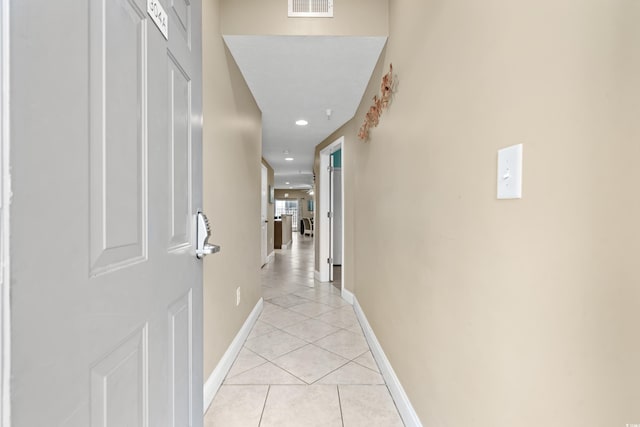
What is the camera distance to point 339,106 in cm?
290

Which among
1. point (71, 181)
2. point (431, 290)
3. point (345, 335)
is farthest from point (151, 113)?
point (345, 335)

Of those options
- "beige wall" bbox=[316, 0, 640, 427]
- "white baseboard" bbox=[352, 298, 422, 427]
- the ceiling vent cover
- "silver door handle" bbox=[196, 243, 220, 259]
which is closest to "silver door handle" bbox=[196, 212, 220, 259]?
"silver door handle" bbox=[196, 243, 220, 259]

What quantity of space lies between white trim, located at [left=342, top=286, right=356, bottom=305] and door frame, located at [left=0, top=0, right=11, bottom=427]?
3010 millimetres

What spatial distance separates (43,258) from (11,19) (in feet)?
0.96

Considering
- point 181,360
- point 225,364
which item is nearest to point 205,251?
point 181,360

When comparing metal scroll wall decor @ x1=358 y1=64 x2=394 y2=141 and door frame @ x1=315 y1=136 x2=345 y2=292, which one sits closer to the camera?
metal scroll wall decor @ x1=358 y1=64 x2=394 y2=141

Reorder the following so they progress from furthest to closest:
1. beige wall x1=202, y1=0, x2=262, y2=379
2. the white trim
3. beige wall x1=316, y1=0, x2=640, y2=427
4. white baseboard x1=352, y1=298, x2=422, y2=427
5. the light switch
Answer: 1. the white trim
2. beige wall x1=202, y1=0, x2=262, y2=379
3. white baseboard x1=352, y1=298, x2=422, y2=427
4. the light switch
5. beige wall x1=316, y1=0, x2=640, y2=427

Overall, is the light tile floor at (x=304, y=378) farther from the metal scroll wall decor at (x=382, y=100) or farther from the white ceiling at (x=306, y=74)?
the white ceiling at (x=306, y=74)

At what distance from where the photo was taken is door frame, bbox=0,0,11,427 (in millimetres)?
336

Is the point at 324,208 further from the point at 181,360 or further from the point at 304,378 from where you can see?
the point at 181,360

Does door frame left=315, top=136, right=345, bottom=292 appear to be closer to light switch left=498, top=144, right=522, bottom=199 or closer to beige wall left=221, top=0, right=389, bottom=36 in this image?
beige wall left=221, top=0, right=389, bottom=36

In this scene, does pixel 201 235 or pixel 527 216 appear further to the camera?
pixel 201 235

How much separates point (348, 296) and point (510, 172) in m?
2.85

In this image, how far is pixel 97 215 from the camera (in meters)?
0.51
